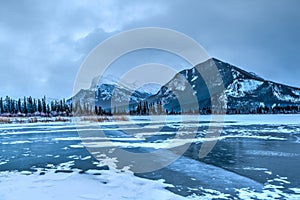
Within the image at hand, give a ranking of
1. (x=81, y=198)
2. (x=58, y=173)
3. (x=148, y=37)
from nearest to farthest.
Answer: (x=81, y=198) → (x=58, y=173) → (x=148, y=37)

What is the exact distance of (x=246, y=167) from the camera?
840cm

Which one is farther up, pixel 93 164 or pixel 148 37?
pixel 148 37

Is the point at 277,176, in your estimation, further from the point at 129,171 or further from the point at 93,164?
the point at 93,164

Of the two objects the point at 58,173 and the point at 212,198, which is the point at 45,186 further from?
the point at 212,198

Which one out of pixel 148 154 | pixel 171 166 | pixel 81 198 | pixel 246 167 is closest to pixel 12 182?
pixel 81 198

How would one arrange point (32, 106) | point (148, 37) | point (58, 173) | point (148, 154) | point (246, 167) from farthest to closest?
point (32, 106) → point (148, 37) → point (148, 154) → point (246, 167) → point (58, 173)

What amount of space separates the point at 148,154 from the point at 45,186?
519cm

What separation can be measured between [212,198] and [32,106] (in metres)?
96.2

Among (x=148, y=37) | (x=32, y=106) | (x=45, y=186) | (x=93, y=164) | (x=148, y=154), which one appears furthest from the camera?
(x=32, y=106)

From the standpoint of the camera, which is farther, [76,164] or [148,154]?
[148,154]

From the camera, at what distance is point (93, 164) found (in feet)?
29.8

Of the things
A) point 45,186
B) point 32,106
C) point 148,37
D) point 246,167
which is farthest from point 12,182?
point 32,106

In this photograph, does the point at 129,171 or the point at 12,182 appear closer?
the point at 12,182

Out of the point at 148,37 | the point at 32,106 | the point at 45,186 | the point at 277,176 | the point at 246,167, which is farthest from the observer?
the point at 32,106
